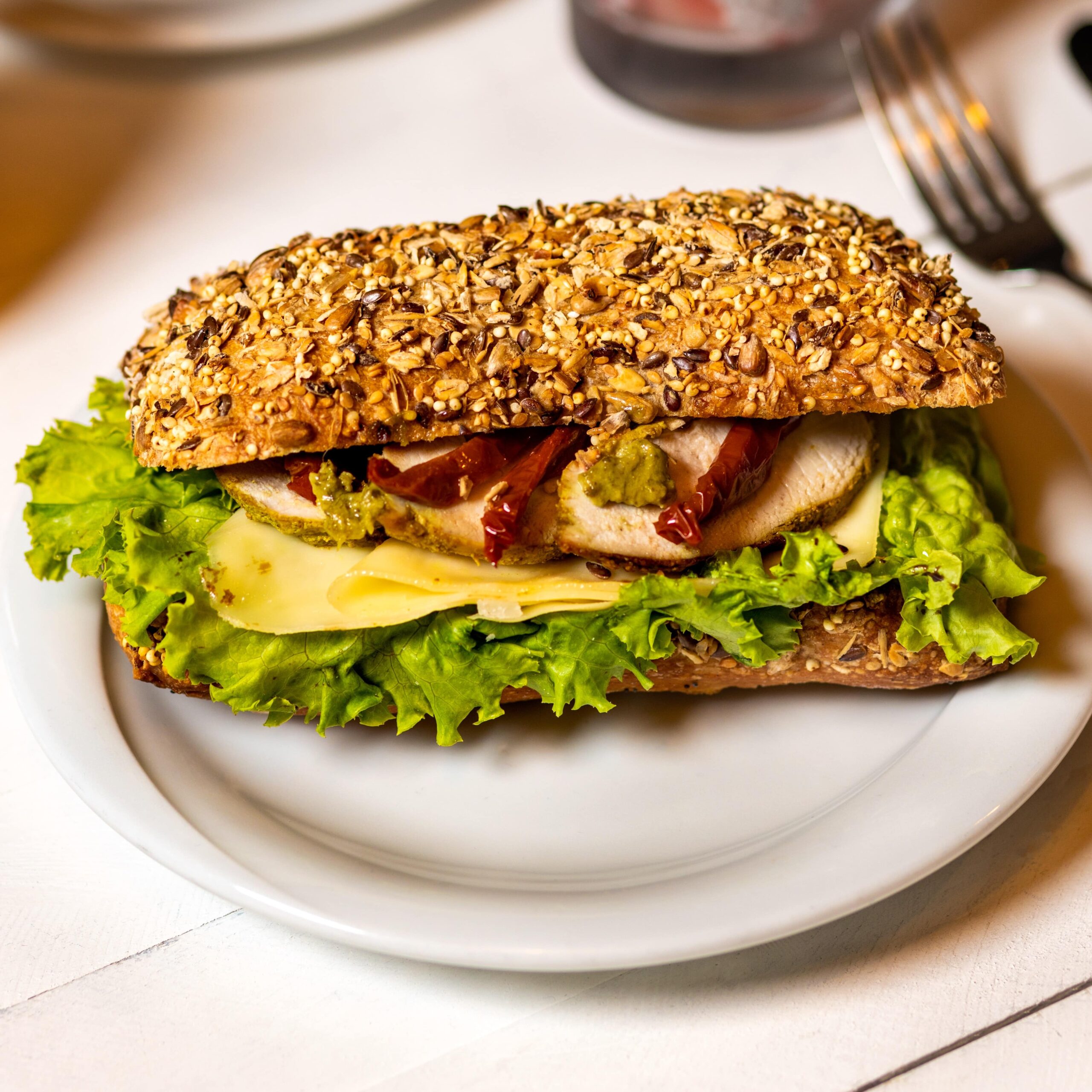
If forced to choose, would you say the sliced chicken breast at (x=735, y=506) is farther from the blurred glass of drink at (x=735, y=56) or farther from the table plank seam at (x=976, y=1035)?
the blurred glass of drink at (x=735, y=56)

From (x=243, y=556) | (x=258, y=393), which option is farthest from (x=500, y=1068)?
(x=258, y=393)

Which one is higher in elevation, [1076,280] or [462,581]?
[1076,280]

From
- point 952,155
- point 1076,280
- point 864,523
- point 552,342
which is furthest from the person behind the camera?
point 952,155

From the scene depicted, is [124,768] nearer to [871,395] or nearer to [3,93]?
[871,395]

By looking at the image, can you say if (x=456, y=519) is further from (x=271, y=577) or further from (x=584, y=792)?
(x=584, y=792)

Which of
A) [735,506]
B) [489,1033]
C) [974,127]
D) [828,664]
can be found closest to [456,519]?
[735,506]

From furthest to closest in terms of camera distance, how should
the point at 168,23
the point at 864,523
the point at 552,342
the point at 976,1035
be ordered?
the point at 168,23 < the point at 864,523 < the point at 552,342 < the point at 976,1035

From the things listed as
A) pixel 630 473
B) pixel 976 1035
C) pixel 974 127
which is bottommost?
pixel 976 1035
